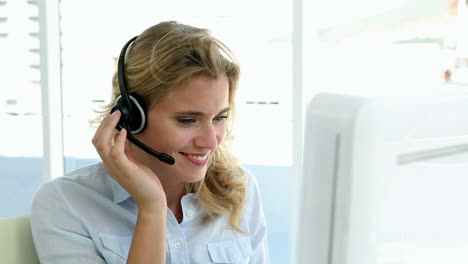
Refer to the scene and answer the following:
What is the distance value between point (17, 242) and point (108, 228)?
0.63ft

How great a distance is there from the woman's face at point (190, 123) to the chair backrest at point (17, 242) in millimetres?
309

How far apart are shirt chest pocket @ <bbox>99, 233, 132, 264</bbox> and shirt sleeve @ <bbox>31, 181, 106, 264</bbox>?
19 mm

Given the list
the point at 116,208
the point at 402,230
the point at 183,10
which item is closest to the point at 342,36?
the point at 183,10

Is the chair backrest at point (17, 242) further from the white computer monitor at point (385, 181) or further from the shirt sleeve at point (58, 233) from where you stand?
the white computer monitor at point (385, 181)

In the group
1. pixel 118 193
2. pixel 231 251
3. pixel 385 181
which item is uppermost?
pixel 385 181

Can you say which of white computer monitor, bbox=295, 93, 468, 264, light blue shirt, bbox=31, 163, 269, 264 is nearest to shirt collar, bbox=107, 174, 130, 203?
light blue shirt, bbox=31, 163, 269, 264

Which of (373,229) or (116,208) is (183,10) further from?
(373,229)

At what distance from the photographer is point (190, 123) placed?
4.59ft

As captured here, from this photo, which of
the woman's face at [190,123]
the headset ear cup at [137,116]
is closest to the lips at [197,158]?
the woman's face at [190,123]

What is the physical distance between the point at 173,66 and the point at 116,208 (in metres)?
0.33

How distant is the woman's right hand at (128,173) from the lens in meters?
1.32

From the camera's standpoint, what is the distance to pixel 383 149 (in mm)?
463

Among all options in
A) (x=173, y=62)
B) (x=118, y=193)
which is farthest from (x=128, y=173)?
(x=173, y=62)

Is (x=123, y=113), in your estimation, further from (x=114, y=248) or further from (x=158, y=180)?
(x=114, y=248)
